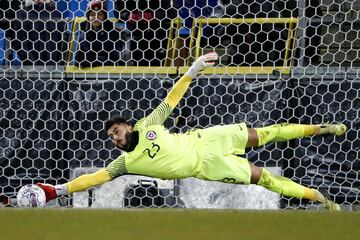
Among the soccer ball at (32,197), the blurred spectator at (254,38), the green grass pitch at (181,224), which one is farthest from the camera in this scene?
the blurred spectator at (254,38)

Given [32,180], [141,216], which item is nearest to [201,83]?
[32,180]

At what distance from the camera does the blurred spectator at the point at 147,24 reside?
3.17 metres

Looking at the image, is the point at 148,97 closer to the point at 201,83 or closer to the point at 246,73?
the point at 201,83

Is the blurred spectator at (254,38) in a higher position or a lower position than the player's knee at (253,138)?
higher

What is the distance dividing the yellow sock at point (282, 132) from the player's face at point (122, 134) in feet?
1.73

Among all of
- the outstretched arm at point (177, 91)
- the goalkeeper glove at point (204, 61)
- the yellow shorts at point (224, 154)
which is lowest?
the yellow shorts at point (224, 154)

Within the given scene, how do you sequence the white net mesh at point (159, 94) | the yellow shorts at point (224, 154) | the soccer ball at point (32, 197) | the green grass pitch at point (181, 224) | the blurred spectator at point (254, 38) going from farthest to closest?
the blurred spectator at point (254, 38), the white net mesh at point (159, 94), the yellow shorts at point (224, 154), the soccer ball at point (32, 197), the green grass pitch at point (181, 224)

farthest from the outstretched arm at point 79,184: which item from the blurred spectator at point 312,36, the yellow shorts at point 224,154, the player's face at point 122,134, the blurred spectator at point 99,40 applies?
the blurred spectator at point 312,36

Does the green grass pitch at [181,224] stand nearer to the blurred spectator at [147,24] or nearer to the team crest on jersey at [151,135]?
the team crest on jersey at [151,135]

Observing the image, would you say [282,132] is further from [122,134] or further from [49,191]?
[49,191]

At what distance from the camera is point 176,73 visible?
10.1 ft

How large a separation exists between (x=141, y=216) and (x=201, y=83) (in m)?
2.49

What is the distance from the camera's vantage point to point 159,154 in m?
2.76

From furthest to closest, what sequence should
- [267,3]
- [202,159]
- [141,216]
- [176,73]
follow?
[267,3]
[176,73]
[202,159]
[141,216]
